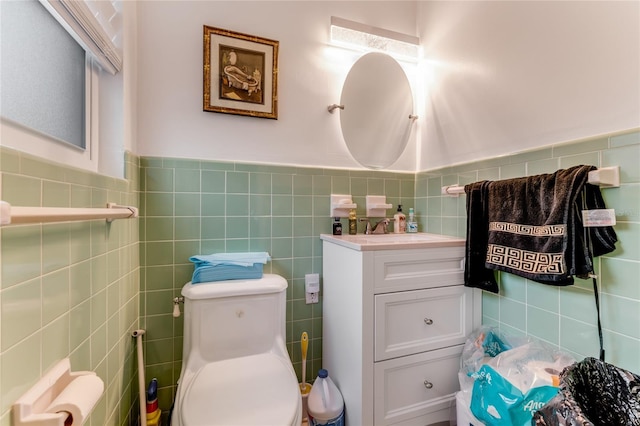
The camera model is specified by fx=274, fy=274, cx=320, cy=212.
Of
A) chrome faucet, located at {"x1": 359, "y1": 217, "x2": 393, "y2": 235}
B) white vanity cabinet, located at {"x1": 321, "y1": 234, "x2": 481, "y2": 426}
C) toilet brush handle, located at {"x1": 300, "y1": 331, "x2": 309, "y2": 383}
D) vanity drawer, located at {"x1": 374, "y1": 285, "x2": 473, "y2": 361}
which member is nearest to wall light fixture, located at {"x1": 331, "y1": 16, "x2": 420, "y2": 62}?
chrome faucet, located at {"x1": 359, "y1": 217, "x2": 393, "y2": 235}

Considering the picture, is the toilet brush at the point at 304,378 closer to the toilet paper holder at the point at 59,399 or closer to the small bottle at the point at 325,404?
the small bottle at the point at 325,404

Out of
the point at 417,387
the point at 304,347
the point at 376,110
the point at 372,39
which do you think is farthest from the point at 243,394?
the point at 372,39

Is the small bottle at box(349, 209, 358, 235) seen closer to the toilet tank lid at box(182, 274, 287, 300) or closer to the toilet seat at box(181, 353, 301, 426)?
the toilet tank lid at box(182, 274, 287, 300)

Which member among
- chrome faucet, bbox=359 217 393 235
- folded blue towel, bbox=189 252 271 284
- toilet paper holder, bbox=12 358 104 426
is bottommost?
toilet paper holder, bbox=12 358 104 426

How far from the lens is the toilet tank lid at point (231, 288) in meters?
1.15

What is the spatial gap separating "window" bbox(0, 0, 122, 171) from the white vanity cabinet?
102 cm

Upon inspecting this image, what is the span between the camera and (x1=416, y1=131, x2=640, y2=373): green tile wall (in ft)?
2.71

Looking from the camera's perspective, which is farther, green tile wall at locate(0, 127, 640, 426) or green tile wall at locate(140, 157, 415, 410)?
green tile wall at locate(140, 157, 415, 410)

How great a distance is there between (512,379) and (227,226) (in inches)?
51.4

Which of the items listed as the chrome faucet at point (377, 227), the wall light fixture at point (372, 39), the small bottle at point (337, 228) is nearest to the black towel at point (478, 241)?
the chrome faucet at point (377, 227)

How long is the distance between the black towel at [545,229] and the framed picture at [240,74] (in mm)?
1149

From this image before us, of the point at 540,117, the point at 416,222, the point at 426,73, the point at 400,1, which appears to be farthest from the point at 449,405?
the point at 400,1

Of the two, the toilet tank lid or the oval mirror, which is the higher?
the oval mirror

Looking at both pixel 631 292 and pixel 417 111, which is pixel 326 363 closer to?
pixel 631 292
